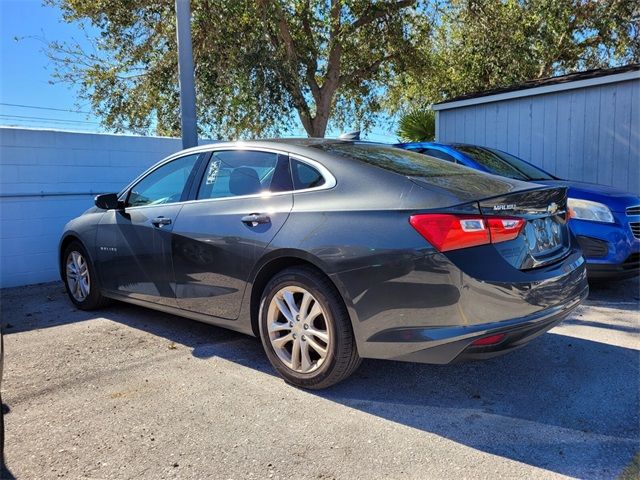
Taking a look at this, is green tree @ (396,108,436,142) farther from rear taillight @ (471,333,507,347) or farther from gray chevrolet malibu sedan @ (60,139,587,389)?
rear taillight @ (471,333,507,347)

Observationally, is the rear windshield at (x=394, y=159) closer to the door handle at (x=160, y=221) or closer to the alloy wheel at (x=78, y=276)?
the door handle at (x=160, y=221)

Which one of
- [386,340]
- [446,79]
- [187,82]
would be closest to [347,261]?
[386,340]

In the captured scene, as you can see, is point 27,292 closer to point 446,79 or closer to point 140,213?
point 140,213

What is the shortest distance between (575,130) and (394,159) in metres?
6.80

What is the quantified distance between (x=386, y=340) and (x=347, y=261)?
0.50 metres

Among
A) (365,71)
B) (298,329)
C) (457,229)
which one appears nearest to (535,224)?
(457,229)

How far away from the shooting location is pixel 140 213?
448cm

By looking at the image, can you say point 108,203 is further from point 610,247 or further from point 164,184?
point 610,247

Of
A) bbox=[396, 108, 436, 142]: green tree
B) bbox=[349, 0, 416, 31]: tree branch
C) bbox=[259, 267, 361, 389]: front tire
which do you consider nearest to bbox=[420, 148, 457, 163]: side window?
bbox=[259, 267, 361, 389]: front tire

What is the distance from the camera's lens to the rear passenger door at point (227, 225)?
3447 mm

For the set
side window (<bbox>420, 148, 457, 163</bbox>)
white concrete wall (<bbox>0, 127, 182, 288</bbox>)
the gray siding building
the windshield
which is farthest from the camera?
the gray siding building

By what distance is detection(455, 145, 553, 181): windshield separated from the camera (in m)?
5.98

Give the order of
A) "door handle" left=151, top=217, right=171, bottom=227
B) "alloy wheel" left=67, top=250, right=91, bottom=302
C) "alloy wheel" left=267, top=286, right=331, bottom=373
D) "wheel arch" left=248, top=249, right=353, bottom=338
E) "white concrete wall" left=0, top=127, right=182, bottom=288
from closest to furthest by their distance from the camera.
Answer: "wheel arch" left=248, top=249, right=353, bottom=338 < "alloy wheel" left=267, top=286, right=331, bottom=373 < "door handle" left=151, top=217, right=171, bottom=227 < "alloy wheel" left=67, top=250, right=91, bottom=302 < "white concrete wall" left=0, top=127, right=182, bottom=288

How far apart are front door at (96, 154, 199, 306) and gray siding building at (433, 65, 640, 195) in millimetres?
7289
